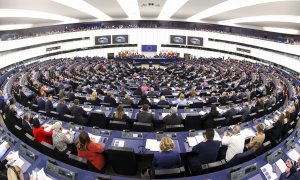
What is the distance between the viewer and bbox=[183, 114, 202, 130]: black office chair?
25.9ft

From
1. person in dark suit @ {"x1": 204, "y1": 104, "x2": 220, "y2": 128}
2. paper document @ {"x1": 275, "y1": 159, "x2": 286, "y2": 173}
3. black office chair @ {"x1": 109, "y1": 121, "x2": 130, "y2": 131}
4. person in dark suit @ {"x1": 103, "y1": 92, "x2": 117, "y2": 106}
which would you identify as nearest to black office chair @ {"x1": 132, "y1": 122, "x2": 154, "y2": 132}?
black office chair @ {"x1": 109, "y1": 121, "x2": 130, "y2": 131}

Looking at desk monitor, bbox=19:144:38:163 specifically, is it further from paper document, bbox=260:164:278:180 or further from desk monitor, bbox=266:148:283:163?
desk monitor, bbox=266:148:283:163

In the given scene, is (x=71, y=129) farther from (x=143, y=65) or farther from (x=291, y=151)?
(x=143, y=65)

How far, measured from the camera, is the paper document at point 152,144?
19.1ft

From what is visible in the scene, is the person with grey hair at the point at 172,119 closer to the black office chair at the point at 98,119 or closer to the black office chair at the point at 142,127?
the black office chair at the point at 142,127

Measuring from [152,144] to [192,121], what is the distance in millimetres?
2451

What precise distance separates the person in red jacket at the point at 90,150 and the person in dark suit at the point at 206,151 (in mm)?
2107

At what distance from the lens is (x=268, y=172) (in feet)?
15.0

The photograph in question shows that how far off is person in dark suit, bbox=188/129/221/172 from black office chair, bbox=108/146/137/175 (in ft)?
4.54

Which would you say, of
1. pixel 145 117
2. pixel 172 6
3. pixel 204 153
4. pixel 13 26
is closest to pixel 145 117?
pixel 145 117

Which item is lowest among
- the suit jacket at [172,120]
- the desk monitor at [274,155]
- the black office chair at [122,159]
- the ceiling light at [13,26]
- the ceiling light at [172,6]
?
the black office chair at [122,159]

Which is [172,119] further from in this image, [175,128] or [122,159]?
[122,159]

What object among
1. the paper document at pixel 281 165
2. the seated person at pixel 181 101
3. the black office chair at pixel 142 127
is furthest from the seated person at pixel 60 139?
the seated person at pixel 181 101

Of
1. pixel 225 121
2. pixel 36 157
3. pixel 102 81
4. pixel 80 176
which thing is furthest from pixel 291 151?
pixel 102 81
